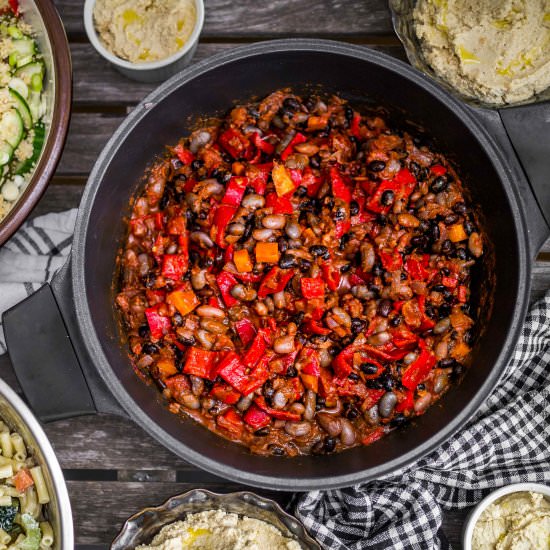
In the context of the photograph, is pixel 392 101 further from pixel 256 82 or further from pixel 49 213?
pixel 49 213

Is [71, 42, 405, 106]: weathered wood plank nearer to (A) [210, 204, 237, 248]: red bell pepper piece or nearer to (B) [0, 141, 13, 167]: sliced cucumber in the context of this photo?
(B) [0, 141, 13, 167]: sliced cucumber

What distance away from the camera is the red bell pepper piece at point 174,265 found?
292cm

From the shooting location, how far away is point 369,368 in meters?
2.82

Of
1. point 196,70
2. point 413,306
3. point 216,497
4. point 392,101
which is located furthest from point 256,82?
point 216,497

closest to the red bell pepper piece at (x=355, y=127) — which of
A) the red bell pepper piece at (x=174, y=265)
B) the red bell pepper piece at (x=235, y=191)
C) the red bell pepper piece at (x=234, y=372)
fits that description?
the red bell pepper piece at (x=235, y=191)

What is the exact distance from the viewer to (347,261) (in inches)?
115

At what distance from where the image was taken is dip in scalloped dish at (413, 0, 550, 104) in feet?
9.95

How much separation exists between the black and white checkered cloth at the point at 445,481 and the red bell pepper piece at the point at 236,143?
1566mm

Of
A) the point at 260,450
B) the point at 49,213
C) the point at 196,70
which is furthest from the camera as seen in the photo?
the point at 49,213

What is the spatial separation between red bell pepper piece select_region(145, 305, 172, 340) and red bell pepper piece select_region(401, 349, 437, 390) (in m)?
1.02

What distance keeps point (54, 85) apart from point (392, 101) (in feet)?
4.86

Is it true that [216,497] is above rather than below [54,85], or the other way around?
below

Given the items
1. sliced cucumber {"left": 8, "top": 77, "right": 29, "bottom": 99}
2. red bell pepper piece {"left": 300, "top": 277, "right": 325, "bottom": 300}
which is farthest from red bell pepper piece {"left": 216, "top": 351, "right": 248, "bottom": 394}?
sliced cucumber {"left": 8, "top": 77, "right": 29, "bottom": 99}

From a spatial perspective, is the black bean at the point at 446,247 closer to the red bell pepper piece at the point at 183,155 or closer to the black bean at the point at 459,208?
the black bean at the point at 459,208
